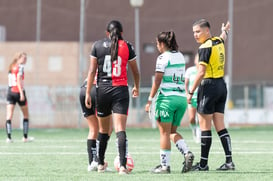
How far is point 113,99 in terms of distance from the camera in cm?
1140

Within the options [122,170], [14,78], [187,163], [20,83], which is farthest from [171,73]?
[14,78]

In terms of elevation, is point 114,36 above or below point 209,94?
above

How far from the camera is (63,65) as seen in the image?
4409 cm

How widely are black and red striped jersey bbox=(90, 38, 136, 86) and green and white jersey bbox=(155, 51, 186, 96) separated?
1.57 ft

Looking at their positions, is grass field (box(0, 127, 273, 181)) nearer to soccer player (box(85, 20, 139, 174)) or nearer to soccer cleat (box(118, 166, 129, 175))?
soccer cleat (box(118, 166, 129, 175))

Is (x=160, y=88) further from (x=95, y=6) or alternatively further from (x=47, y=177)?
(x=95, y=6)

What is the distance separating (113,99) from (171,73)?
899mm

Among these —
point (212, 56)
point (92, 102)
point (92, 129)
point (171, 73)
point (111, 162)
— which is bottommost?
point (111, 162)

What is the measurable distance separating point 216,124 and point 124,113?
1.59 metres

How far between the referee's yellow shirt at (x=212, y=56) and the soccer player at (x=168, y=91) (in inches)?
15.7

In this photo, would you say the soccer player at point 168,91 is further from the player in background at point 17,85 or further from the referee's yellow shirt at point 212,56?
the player in background at point 17,85

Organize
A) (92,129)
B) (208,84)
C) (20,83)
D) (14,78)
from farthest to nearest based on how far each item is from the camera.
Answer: (14,78) < (20,83) < (92,129) < (208,84)

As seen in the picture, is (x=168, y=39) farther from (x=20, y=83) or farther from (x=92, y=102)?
(x=20, y=83)

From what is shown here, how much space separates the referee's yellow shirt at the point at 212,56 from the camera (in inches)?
464
